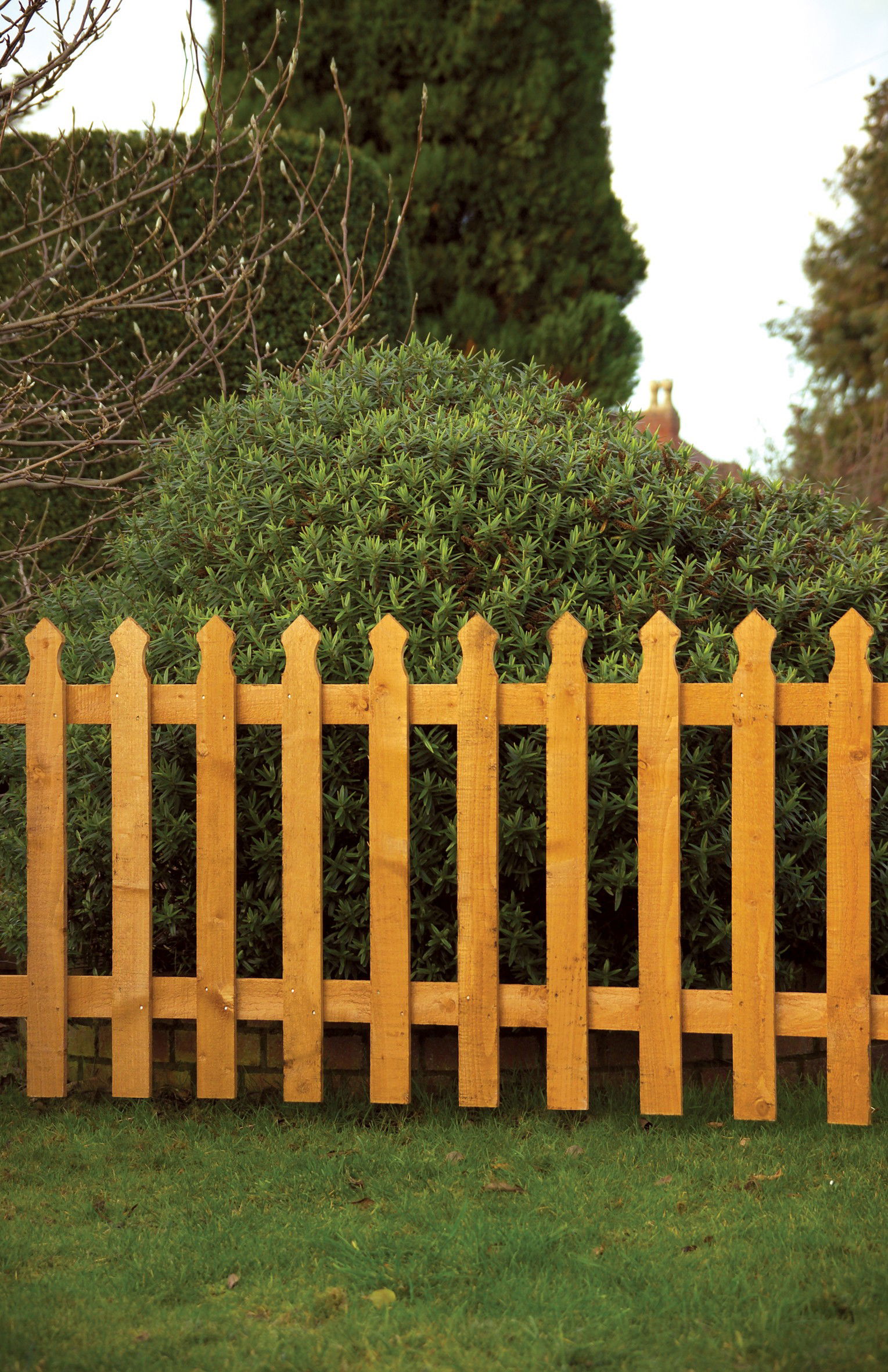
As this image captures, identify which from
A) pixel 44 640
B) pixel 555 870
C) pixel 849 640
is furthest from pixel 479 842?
pixel 44 640

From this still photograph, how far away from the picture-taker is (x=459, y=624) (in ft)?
12.7

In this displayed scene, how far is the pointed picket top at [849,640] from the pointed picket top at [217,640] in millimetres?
1764

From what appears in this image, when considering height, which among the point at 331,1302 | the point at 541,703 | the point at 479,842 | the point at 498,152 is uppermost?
the point at 498,152

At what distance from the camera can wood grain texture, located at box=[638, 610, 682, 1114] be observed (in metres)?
3.51

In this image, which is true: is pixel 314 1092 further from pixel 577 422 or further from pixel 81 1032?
pixel 577 422

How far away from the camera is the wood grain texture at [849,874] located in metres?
3.51

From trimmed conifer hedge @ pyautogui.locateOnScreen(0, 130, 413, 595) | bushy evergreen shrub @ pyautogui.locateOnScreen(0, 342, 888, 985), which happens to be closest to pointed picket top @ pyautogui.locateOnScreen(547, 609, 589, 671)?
bushy evergreen shrub @ pyautogui.locateOnScreen(0, 342, 888, 985)

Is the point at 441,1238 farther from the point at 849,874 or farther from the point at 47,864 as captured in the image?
the point at 47,864

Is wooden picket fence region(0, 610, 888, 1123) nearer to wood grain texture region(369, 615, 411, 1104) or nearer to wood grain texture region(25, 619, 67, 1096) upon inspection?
wood grain texture region(369, 615, 411, 1104)

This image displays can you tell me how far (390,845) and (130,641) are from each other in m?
1.02

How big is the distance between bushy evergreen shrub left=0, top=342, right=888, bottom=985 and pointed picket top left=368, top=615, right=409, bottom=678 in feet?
0.57

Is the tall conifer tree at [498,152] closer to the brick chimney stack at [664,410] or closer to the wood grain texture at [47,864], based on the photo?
the brick chimney stack at [664,410]

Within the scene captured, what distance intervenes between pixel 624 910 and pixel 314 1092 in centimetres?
111

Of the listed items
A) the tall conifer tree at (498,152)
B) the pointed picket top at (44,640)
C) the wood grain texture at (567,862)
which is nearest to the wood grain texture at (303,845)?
the wood grain texture at (567,862)
